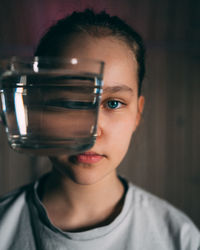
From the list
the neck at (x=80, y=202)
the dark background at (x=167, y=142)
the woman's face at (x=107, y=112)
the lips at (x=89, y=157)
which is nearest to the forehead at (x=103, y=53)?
the woman's face at (x=107, y=112)

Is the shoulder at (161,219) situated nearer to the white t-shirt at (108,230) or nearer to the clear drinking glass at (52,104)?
the white t-shirt at (108,230)

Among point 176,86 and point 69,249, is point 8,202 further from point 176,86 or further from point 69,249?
point 176,86

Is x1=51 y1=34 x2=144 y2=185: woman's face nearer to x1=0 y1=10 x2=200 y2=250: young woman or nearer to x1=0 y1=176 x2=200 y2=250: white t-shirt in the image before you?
x1=0 y1=10 x2=200 y2=250: young woman

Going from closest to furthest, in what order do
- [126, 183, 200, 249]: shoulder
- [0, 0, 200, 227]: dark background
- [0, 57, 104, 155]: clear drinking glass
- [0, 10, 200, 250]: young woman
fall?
[0, 57, 104, 155]: clear drinking glass → [0, 10, 200, 250]: young woman → [126, 183, 200, 249]: shoulder → [0, 0, 200, 227]: dark background

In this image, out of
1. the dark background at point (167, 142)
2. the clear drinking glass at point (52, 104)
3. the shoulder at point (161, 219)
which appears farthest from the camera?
the dark background at point (167, 142)

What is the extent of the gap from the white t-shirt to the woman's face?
0.40 feet

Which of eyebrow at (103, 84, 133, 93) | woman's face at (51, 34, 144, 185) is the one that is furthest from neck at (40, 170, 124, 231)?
eyebrow at (103, 84, 133, 93)

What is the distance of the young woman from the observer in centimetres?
35

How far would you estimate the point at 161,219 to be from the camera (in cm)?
51

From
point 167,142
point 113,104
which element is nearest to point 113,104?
point 113,104

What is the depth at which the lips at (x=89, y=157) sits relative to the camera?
1.20 ft

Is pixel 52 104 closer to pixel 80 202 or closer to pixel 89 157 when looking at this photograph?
pixel 89 157

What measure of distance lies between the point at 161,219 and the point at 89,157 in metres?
0.24

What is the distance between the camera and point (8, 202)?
0.52m
